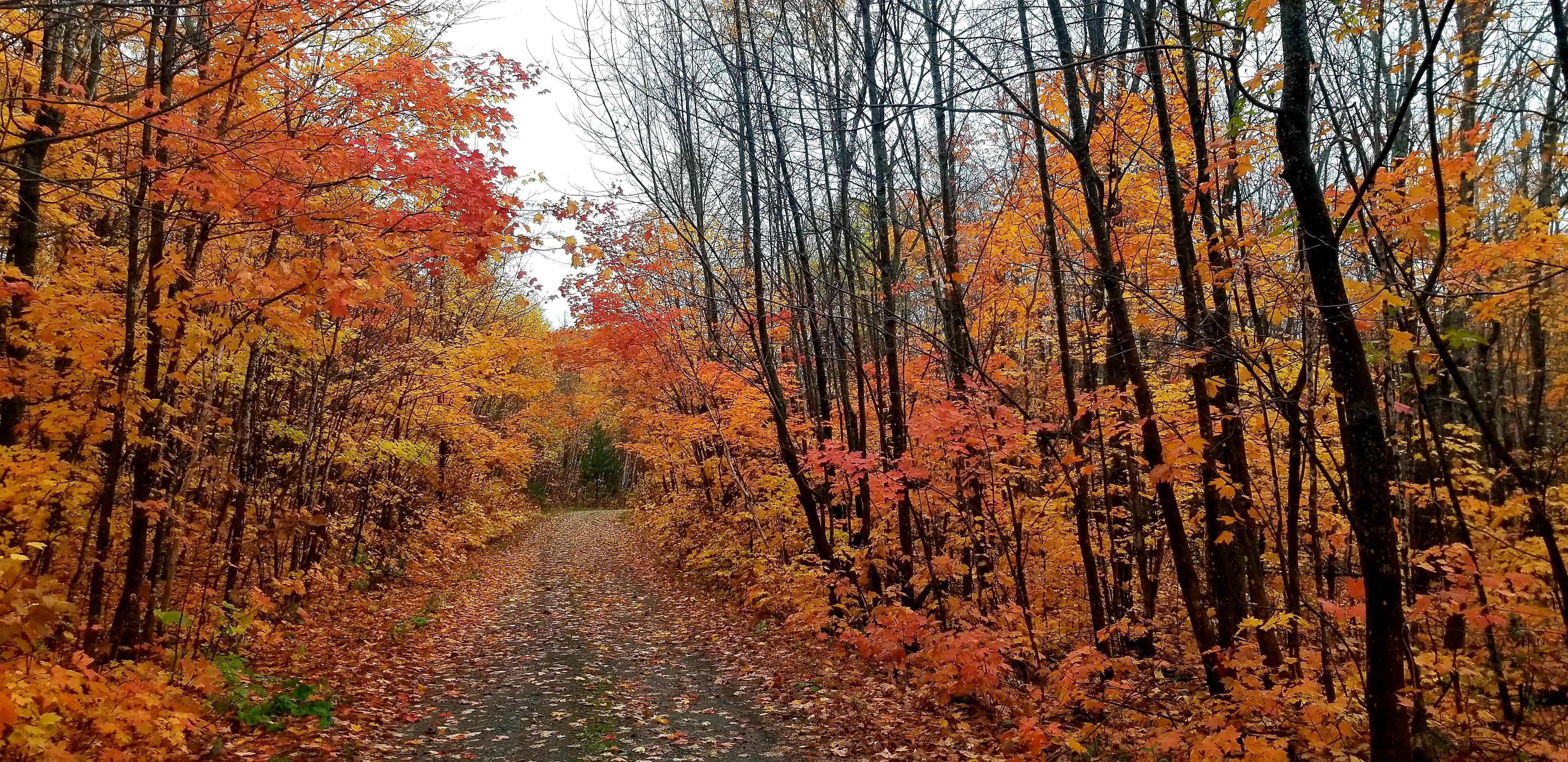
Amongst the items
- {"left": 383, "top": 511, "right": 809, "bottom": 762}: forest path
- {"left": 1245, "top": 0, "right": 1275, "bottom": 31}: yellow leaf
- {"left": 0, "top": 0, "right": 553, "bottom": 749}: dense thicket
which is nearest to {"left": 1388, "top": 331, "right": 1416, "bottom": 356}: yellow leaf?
{"left": 1245, "top": 0, "right": 1275, "bottom": 31}: yellow leaf

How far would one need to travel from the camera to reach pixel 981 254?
7875 millimetres

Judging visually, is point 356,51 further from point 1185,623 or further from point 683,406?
point 1185,623

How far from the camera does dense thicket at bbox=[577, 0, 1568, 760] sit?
4605mm

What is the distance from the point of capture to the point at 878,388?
10039 mm

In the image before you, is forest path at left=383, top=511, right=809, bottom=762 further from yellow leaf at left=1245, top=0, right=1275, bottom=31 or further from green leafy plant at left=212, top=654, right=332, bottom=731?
yellow leaf at left=1245, top=0, right=1275, bottom=31

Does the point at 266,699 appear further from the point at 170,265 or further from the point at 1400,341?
the point at 1400,341

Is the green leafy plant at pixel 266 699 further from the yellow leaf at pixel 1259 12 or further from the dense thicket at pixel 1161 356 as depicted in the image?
the yellow leaf at pixel 1259 12

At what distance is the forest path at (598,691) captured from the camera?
631 centimetres

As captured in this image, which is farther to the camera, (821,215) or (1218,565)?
(821,215)

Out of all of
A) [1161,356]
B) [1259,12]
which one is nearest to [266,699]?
[1259,12]

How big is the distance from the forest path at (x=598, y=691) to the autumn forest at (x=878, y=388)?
0.26 ft

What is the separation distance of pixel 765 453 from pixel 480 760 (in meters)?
9.09

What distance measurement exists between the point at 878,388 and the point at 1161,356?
16.6 ft

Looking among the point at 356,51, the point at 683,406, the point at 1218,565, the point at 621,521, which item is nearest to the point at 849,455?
the point at 1218,565
